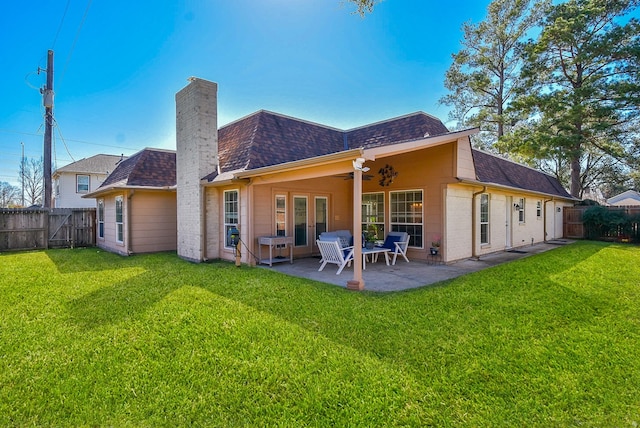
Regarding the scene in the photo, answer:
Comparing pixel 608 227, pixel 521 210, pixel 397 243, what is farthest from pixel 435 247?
pixel 608 227

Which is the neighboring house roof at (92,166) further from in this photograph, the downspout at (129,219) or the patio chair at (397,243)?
the patio chair at (397,243)

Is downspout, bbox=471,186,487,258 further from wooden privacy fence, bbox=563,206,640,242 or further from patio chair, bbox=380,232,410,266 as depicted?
wooden privacy fence, bbox=563,206,640,242

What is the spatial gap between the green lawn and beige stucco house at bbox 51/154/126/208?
18.7 m

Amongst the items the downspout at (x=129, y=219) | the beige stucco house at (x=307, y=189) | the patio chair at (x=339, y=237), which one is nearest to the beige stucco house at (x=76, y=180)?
the downspout at (x=129, y=219)

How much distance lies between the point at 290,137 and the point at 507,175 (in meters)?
9.56

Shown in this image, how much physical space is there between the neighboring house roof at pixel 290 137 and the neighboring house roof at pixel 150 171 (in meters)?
2.41

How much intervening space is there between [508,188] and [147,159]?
13.4 m

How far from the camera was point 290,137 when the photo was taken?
11141 mm

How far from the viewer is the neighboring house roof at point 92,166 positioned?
21453mm

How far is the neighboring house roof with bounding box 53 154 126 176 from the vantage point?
21453 mm

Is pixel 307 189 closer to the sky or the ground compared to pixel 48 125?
closer to the ground

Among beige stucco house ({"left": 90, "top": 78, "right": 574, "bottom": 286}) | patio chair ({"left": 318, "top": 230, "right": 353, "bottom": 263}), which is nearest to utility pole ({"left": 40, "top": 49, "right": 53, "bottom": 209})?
beige stucco house ({"left": 90, "top": 78, "right": 574, "bottom": 286})

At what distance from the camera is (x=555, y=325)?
4348 millimetres

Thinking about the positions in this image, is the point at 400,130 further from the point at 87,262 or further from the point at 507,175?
the point at 87,262
